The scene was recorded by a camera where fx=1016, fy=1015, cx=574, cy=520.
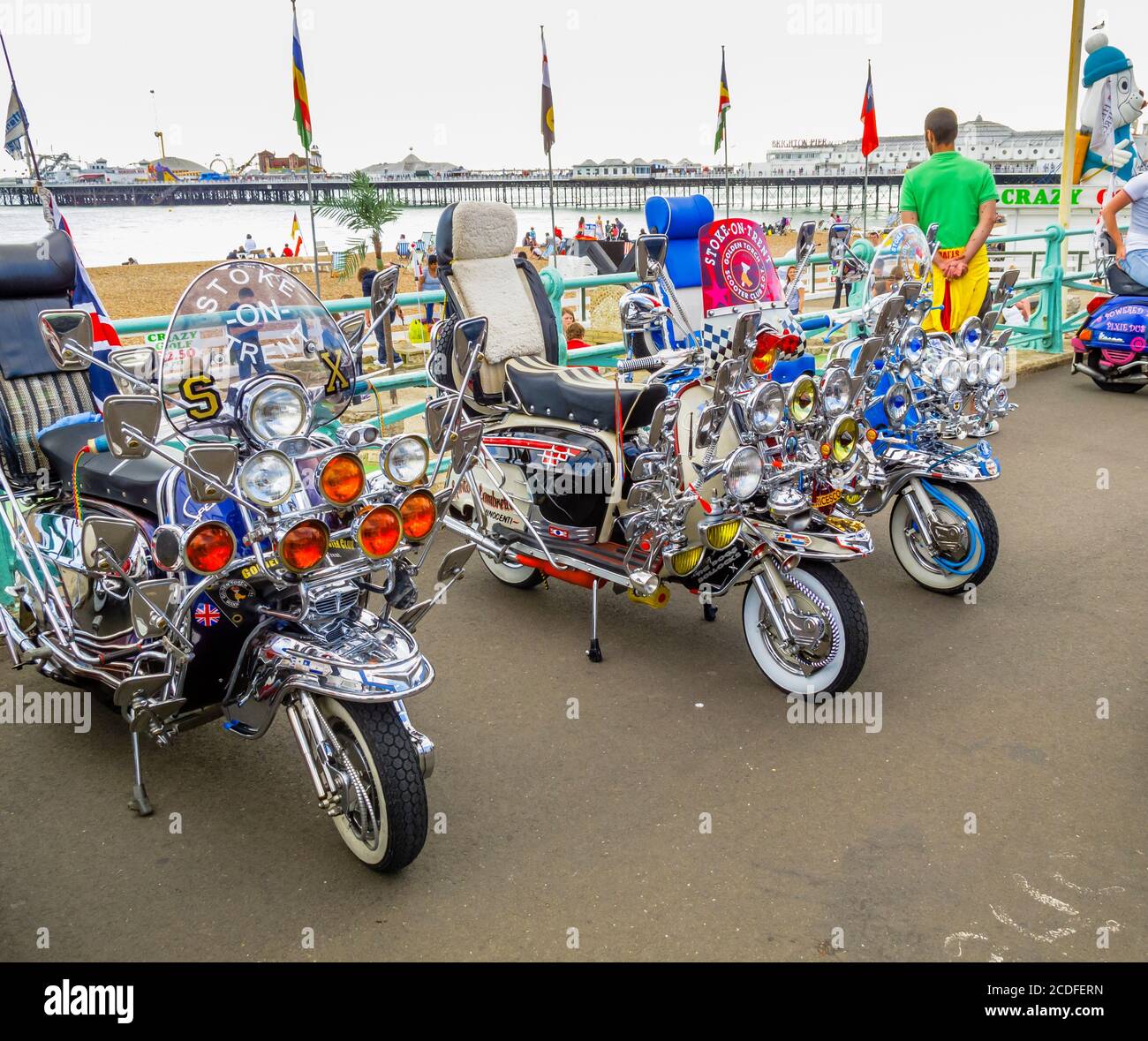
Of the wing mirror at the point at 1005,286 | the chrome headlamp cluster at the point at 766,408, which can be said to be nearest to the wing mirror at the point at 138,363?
the chrome headlamp cluster at the point at 766,408

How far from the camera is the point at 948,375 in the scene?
4773mm

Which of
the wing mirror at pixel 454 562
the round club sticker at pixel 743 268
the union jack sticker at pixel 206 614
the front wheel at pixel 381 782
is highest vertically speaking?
the round club sticker at pixel 743 268

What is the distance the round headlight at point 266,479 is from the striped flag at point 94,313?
1769mm

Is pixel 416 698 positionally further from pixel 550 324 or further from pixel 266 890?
pixel 550 324

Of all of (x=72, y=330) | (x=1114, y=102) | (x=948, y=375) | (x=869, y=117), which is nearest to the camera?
(x=72, y=330)

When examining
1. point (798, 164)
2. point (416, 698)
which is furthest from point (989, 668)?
point (798, 164)

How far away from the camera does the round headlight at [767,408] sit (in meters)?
3.87

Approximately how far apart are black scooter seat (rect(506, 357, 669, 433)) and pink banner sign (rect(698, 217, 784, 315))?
44 cm

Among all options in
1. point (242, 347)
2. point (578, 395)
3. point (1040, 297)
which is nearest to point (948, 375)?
point (578, 395)

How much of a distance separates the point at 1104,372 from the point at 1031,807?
687 centimetres

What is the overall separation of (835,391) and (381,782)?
8.01 feet

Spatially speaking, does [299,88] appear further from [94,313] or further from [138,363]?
[138,363]

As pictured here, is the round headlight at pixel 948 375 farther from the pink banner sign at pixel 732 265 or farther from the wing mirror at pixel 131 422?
the wing mirror at pixel 131 422
